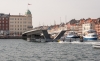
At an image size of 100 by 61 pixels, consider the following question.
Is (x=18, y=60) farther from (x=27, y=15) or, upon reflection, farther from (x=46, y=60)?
(x=27, y=15)

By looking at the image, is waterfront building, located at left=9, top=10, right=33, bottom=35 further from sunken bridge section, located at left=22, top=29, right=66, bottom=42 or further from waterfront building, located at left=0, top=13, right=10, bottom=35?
sunken bridge section, located at left=22, top=29, right=66, bottom=42

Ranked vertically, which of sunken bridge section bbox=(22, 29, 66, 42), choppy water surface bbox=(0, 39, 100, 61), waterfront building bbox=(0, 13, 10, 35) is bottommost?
choppy water surface bbox=(0, 39, 100, 61)

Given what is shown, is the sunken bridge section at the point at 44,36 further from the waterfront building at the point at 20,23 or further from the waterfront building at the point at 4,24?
the waterfront building at the point at 20,23

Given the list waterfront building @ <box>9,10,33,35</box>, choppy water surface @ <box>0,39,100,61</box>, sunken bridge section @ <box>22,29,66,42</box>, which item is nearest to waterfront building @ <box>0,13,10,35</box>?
waterfront building @ <box>9,10,33,35</box>

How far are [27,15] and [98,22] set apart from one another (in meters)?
50.7

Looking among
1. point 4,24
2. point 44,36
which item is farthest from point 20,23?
point 44,36

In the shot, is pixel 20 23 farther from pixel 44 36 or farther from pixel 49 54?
pixel 49 54

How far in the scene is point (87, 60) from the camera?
125ft

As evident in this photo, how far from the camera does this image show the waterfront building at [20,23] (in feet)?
615

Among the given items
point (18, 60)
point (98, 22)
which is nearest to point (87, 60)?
point (18, 60)

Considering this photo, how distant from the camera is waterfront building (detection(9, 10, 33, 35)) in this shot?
18750 centimetres

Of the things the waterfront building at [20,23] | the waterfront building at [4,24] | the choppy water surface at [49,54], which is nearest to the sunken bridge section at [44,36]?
the choppy water surface at [49,54]

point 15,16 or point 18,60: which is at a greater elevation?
point 15,16

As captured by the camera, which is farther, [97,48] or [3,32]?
[3,32]
